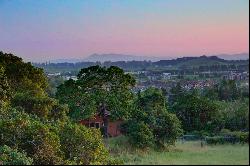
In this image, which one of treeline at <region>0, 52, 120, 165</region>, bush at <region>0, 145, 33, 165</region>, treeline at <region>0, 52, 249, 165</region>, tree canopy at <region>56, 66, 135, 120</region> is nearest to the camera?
bush at <region>0, 145, 33, 165</region>

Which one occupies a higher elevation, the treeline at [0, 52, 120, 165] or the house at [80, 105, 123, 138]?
the treeline at [0, 52, 120, 165]

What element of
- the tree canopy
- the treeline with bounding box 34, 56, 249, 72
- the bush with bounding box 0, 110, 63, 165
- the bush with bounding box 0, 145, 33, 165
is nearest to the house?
the tree canopy

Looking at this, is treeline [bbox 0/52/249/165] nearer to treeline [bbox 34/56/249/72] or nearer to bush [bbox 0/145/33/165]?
treeline [bbox 34/56/249/72]

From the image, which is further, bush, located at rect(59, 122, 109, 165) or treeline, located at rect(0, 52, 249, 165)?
treeline, located at rect(0, 52, 249, 165)

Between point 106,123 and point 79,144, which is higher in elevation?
point 79,144

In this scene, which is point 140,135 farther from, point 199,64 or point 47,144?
point 47,144

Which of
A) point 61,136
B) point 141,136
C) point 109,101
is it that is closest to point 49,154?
point 61,136

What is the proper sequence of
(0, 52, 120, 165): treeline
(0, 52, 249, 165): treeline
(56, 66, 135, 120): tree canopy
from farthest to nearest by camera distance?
1. (56, 66, 135, 120): tree canopy
2. (0, 52, 249, 165): treeline
3. (0, 52, 120, 165): treeline

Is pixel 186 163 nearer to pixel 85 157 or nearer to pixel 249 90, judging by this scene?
pixel 249 90

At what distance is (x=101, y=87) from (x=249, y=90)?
49.8ft

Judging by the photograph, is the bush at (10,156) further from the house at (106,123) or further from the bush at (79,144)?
the house at (106,123)

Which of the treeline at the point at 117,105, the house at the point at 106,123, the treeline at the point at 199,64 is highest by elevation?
the treeline at the point at 199,64

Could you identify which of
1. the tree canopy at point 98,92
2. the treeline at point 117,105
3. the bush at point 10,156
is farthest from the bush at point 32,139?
the tree canopy at point 98,92

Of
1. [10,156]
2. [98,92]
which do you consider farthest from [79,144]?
[98,92]
